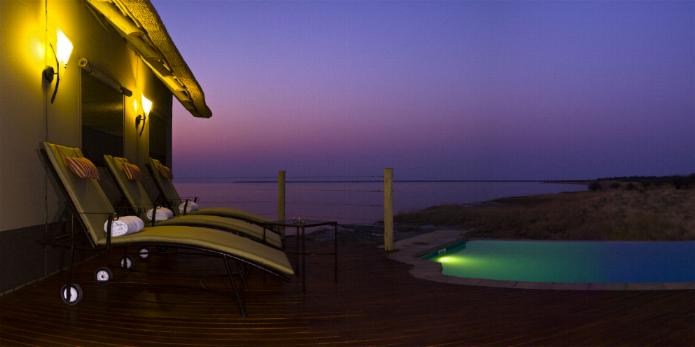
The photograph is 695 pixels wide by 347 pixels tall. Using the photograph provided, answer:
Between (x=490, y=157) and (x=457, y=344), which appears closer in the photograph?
(x=457, y=344)

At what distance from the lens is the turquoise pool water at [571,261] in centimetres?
545

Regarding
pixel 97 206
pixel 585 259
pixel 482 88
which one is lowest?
pixel 585 259

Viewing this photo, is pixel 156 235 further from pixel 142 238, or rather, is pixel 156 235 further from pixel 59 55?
pixel 59 55

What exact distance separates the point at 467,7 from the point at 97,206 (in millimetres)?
10311

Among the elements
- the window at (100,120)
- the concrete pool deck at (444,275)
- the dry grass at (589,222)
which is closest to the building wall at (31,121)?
the window at (100,120)

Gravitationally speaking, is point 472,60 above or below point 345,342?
above

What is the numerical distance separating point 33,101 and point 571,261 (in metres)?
5.40

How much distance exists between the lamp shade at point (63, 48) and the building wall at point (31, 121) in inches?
2.1

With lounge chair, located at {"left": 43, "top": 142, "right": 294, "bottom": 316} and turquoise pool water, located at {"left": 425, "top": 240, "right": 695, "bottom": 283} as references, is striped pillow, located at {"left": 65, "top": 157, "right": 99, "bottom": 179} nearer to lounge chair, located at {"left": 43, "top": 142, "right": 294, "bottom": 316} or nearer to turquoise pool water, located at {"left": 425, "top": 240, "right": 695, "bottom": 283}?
lounge chair, located at {"left": 43, "top": 142, "right": 294, "bottom": 316}

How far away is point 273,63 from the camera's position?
45.1 ft

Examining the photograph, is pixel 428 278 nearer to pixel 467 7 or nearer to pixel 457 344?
pixel 457 344

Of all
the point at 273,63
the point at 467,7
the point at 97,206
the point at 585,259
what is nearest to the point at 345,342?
the point at 97,206

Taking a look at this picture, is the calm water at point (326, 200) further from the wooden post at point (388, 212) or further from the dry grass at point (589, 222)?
the dry grass at point (589, 222)

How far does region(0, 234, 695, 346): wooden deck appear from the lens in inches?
90.4
